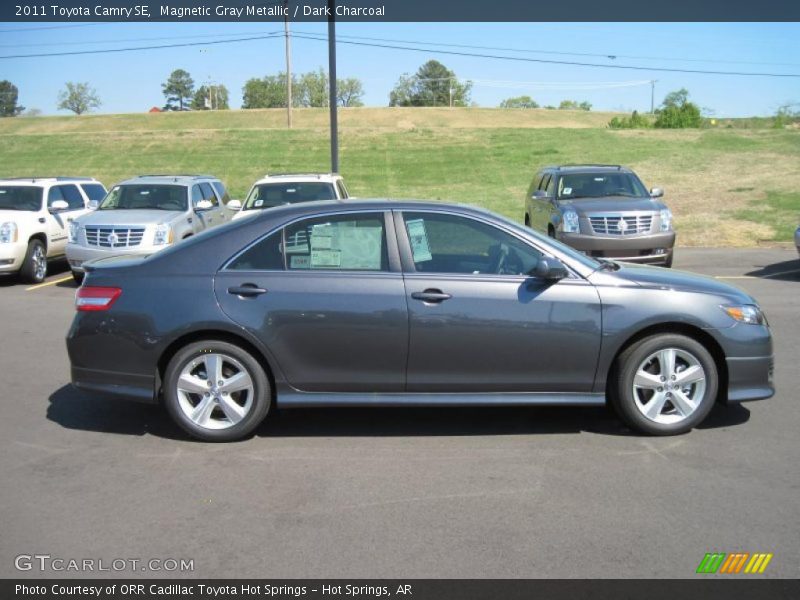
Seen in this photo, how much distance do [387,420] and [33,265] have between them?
31.4 ft

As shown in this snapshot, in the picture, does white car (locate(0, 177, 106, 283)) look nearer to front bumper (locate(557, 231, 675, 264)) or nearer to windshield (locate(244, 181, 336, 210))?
windshield (locate(244, 181, 336, 210))

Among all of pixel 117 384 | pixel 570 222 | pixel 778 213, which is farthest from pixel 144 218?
Result: pixel 778 213

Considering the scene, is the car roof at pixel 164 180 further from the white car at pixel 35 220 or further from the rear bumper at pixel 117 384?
the rear bumper at pixel 117 384

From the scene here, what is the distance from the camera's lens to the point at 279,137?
142 feet

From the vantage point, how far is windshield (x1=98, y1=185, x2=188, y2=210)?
45.5 ft

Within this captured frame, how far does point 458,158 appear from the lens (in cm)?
3766

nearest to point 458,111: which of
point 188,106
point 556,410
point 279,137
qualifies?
Result: point 279,137

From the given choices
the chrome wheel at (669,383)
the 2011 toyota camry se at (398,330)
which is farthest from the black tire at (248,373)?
the chrome wheel at (669,383)

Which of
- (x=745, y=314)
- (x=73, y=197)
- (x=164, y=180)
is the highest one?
(x=164, y=180)

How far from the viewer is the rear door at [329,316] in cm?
551

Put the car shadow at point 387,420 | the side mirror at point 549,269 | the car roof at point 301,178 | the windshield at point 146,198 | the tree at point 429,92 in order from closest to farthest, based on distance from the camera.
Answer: the side mirror at point 549,269 < the car shadow at point 387,420 < the windshield at point 146,198 < the car roof at point 301,178 < the tree at point 429,92

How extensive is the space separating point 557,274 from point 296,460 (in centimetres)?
215

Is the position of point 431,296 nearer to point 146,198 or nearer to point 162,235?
point 162,235

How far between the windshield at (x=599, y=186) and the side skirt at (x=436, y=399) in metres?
9.48
